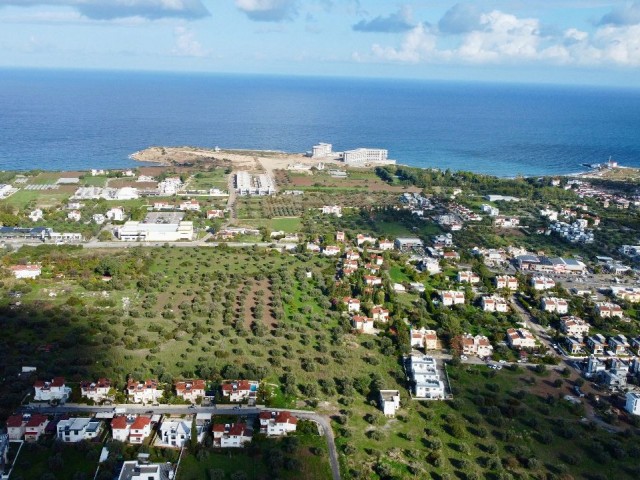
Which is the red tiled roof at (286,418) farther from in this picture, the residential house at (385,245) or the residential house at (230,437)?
the residential house at (385,245)

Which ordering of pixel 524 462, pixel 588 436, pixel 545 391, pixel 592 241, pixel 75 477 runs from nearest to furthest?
pixel 75 477
pixel 524 462
pixel 588 436
pixel 545 391
pixel 592 241

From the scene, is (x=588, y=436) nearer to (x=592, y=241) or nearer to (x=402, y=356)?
(x=402, y=356)

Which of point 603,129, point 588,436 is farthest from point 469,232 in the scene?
point 603,129

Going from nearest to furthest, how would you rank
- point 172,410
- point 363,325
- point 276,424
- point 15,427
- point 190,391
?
point 15,427 → point 276,424 → point 172,410 → point 190,391 → point 363,325

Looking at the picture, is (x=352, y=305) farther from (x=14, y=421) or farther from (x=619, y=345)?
(x=14, y=421)

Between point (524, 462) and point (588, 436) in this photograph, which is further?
point (588, 436)

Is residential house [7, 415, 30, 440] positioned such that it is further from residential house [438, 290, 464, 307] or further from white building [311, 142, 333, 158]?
white building [311, 142, 333, 158]

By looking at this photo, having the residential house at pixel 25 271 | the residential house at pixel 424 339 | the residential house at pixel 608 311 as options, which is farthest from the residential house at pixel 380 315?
the residential house at pixel 25 271

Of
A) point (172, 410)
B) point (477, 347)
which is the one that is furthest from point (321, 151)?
point (172, 410)
